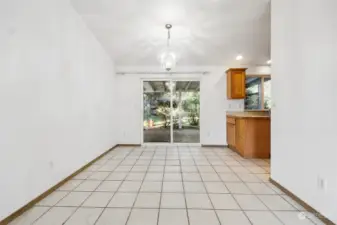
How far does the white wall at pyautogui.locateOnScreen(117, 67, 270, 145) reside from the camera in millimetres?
5668

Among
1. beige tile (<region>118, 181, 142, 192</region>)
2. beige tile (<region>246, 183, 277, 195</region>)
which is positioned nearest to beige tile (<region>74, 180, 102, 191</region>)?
beige tile (<region>118, 181, 142, 192</region>)

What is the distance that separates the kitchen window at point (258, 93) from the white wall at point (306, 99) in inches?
112

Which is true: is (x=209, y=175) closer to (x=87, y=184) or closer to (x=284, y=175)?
(x=284, y=175)

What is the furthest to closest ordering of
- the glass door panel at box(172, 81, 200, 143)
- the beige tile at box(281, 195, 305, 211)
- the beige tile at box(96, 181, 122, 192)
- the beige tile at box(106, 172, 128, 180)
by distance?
1. the glass door panel at box(172, 81, 200, 143)
2. the beige tile at box(106, 172, 128, 180)
3. the beige tile at box(96, 181, 122, 192)
4. the beige tile at box(281, 195, 305, 211)

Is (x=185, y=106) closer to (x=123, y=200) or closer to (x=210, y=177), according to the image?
(x=210, y=177)

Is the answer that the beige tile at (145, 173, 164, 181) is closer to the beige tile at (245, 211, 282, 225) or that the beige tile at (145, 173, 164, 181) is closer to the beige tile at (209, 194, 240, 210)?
the beige tile at (209, 194, 240, 210)

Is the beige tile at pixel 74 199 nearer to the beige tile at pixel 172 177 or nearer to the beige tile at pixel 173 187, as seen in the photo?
the beige tile at pixel 173 187

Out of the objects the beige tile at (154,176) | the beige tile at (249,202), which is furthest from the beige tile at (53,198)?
the beige tile at (249,202)

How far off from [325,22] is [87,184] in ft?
11.0

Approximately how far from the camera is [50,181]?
104 inches

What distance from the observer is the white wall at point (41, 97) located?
198 cm

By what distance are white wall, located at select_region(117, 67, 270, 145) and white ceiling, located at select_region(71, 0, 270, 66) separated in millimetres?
337

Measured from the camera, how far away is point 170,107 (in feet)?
19.7

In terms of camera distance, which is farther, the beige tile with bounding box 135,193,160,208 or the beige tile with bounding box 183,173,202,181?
the beige tile with bounding box 183,173,202,181
